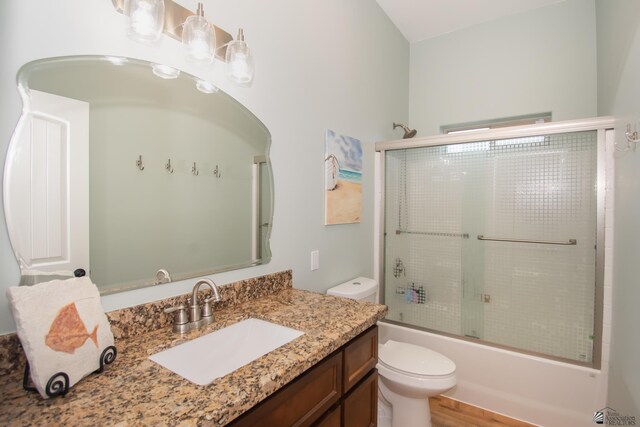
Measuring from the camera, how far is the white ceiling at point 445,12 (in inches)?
99.8

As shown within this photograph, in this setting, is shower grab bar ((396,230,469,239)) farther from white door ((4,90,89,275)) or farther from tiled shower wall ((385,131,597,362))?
white door ((4,90,89,275))

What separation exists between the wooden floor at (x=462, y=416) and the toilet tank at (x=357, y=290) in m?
0.85

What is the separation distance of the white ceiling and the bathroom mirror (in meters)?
2.01

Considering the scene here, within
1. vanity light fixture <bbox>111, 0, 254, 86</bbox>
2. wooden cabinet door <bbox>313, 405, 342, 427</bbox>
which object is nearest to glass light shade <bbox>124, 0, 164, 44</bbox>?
vanity light fixture <bbox>111, 0, 254, 86</bbox>

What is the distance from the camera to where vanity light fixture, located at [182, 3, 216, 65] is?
1.12 meters

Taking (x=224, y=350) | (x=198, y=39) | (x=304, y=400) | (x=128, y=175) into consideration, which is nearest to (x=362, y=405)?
(x=304, y=400)

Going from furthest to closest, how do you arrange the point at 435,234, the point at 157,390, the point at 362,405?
the point at 435,234 < the point at 362,405 < the point at 157,390

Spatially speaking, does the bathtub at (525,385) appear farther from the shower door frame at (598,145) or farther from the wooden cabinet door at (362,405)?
the wooden cabinet door at (362,405)

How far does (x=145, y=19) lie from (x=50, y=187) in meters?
0.60

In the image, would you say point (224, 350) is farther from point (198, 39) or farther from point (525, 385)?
point (525, 385)

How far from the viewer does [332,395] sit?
1.03m

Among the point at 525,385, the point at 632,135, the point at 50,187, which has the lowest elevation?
the point at 525,385

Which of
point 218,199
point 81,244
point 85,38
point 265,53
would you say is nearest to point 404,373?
point 218,199

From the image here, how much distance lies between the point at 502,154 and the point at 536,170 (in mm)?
237
